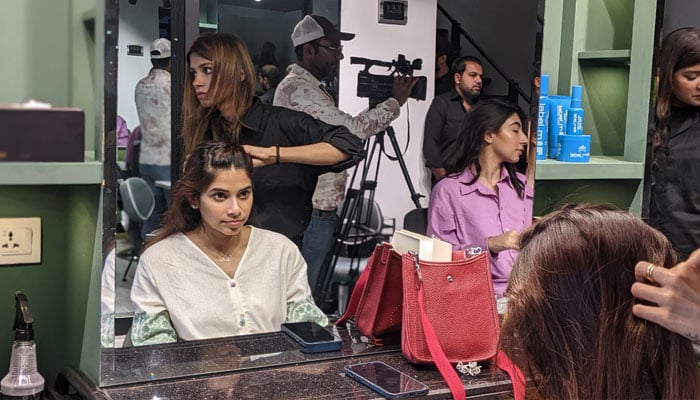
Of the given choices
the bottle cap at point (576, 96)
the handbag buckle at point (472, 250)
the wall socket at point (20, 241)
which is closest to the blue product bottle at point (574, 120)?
the bottle cap at point (576, 96)

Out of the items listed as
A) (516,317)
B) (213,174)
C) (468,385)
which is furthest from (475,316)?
(213,174)

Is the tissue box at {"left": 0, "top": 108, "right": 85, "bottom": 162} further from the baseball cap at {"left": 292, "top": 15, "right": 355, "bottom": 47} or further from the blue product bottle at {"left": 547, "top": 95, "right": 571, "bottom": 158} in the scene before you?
the blue product bottle at {"left": 547, "top": 95, "right": 571, "bottom": 158}

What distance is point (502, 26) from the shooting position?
2.00 m

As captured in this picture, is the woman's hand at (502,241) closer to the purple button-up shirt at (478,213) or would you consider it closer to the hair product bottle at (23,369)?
the purple button-up shirt at (478,213)

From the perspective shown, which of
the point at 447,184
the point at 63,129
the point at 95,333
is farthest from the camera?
the point at 447,184

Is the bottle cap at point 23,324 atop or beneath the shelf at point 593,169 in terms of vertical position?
beneath

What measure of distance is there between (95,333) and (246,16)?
72cm

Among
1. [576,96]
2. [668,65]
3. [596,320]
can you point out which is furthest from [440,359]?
[668,65]

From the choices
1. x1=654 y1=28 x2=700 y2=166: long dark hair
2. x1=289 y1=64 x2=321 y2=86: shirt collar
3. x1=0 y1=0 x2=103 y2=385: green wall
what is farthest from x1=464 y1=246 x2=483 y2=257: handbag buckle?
x1=0 y1=0 x2=103 y2=385: green wall

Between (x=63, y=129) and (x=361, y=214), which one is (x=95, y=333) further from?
(x=361, y=214)

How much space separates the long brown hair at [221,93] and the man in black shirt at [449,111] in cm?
46

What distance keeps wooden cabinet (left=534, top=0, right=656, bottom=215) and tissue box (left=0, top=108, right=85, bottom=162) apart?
1.28m

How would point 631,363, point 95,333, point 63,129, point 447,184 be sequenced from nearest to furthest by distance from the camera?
1. point 631,363
2. point 63,129
3. point 95,333
4. point 447,184

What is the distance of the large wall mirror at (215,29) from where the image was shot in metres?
1.57
